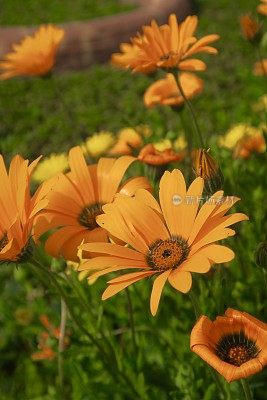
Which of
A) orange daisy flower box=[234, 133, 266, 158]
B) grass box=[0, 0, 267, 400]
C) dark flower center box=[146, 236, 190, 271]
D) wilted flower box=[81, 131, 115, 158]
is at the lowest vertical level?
grass box=[0, 0, 267, 400]

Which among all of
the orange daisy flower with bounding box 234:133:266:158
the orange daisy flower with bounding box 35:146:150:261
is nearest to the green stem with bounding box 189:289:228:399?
the orange daisy flower with bounding box 35:146:150:261

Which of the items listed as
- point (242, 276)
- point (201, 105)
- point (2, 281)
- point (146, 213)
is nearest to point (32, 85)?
point (201, 105)

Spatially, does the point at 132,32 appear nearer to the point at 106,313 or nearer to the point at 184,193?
the point at 106,313

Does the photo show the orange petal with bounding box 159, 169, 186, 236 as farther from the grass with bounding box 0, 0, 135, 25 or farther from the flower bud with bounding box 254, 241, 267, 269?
the grass with bounding box 0, 0, 135, 25

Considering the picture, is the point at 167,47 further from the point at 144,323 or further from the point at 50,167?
the point at 50,167

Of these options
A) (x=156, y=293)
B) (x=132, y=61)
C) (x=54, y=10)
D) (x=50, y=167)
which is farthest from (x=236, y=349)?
(x=54, y=10)

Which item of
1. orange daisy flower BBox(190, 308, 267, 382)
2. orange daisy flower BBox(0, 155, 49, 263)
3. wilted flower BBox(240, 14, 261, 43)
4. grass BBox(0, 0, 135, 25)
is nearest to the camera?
orange daisy flower BBox(190, 308, 267, 382)
